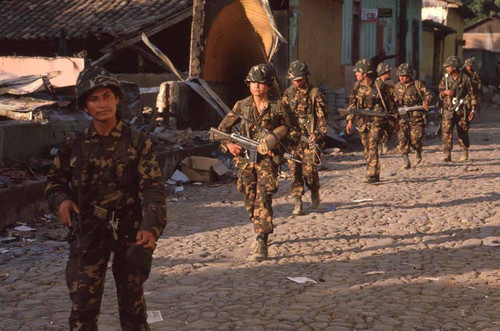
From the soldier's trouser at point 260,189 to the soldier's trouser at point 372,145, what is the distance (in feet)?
14.9

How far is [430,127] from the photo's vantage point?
75.4ft

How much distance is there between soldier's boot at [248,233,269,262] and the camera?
6969 mm

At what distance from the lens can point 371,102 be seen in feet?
38.7

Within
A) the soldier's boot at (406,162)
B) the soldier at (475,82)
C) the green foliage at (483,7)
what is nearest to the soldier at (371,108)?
the soldier's boot at (406,162)

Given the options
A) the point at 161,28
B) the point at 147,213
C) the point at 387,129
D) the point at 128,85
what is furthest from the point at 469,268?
the point at 161,28

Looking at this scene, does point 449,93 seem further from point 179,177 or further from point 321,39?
point 321,39

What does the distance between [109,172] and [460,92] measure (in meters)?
11.4

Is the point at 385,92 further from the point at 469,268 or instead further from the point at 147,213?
the point at 147,213

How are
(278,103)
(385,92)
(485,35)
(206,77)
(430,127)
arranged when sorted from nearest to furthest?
1. (278,103)
2. (385,92)
3. (206,77)
4. (430,127)
5. (485,35)

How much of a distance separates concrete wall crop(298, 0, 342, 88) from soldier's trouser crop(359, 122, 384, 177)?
800cm

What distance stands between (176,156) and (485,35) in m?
50.5

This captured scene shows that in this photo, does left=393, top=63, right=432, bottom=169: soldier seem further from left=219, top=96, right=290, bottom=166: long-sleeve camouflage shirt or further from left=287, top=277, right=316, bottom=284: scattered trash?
left=287, top=277, right=316, bottom=284: scattered trash

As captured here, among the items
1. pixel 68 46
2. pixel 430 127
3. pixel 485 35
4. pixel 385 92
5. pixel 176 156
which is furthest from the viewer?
pixel 485 35

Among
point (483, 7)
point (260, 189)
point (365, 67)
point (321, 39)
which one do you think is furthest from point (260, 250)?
point (483, 7)
